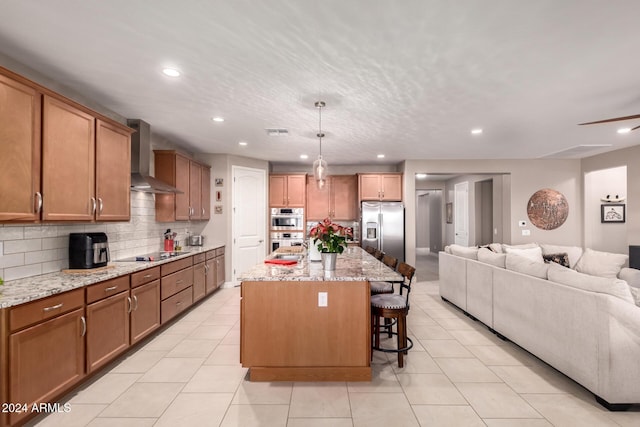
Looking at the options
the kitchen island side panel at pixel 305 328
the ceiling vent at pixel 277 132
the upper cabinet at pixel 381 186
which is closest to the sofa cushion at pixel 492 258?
the kitchen island side panel at pixel 305 328

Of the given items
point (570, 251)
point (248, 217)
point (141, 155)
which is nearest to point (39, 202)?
point (141, 155)

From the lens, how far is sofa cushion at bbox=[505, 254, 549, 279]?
2995 millimetres

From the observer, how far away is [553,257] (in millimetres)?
5102

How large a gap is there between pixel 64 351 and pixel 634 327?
404 cm

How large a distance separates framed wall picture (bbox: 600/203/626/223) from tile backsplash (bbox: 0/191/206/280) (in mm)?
8221

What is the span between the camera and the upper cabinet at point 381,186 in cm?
666

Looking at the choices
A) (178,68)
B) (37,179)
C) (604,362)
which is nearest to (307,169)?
(178,68)

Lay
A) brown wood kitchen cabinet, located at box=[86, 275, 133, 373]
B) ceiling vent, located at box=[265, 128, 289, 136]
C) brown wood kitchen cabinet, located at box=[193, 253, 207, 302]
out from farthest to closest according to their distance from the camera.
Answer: brown wood kitchen cabinet, located at box=[193, 253, 207, 302] < ceiling vent, located at box=[265, 128, 289, 136] < brown wood kitchen cabinet, located at box=[86, 275, 133, 373]

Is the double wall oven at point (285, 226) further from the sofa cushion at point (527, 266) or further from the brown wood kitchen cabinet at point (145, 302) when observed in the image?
the sofa cushion at point (527, 266)

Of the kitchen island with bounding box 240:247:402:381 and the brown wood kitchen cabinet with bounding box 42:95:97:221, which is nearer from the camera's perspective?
the brown wood kitchen cabinet with bounding box 42:95:97:221

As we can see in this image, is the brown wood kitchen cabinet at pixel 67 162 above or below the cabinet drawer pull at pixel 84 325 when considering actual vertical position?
above

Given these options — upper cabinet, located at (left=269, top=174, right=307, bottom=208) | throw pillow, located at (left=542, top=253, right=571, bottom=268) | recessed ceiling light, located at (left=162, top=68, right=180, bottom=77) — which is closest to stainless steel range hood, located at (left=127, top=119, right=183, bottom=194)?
recessed ceiling light, located at (left=162, top=68, right=180, bottom=77)

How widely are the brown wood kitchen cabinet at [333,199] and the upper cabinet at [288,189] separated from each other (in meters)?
0.32

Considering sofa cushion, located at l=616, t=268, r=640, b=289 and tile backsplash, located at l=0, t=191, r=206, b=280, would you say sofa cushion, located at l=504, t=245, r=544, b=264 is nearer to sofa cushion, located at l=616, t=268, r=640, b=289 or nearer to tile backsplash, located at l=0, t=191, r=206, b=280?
sofa cushion, located at l=616, t=268, r=640, b=289
